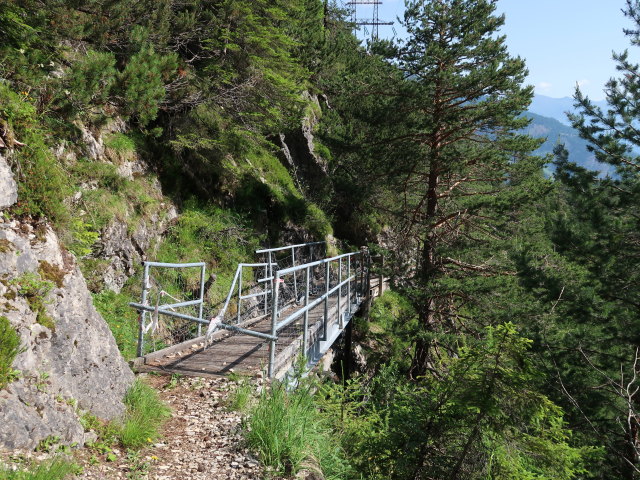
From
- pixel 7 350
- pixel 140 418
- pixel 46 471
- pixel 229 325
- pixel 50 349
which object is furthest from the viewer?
pixel 229 325

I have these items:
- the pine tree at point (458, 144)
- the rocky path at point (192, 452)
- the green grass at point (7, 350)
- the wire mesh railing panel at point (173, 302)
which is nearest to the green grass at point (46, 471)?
the rocky path at point (192, 452)

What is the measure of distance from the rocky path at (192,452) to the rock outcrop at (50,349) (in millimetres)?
376

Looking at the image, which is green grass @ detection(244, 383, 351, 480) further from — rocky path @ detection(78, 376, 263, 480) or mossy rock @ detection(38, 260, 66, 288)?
mossy rock @ detection(38, 260, 66, 288)

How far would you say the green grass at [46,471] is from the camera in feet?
7.22

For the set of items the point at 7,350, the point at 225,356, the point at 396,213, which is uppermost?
the point at 396,213

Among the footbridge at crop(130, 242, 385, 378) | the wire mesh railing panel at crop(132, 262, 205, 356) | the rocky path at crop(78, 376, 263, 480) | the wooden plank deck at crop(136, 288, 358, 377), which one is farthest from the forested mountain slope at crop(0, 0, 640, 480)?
the wooden plank deck at crop(136, 288, 358, 377)

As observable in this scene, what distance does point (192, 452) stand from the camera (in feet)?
10.9

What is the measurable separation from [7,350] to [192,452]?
1542 millimetres

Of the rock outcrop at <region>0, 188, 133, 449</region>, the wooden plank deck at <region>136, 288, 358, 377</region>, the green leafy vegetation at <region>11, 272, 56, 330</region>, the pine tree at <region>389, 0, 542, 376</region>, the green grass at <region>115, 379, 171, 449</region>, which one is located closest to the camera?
the rock outcrop at <region>0, 188, 133, 449</region>

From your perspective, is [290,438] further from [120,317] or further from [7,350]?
[120,317]

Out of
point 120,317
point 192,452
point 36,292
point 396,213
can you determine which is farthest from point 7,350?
point 396,213

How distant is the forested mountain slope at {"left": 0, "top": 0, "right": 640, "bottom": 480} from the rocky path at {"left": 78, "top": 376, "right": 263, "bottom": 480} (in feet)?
1.02

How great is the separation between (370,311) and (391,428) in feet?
30.8

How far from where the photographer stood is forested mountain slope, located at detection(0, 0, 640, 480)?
3.55 metres
